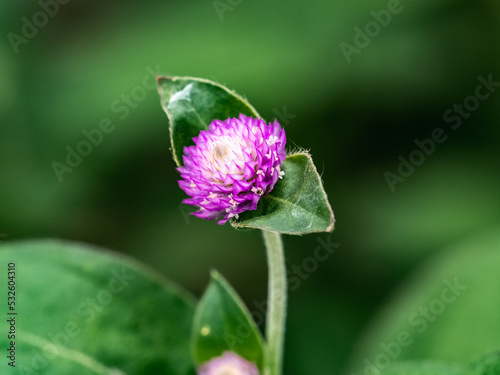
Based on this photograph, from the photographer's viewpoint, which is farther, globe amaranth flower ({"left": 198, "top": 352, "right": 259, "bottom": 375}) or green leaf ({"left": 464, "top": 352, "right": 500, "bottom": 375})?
globe amaranth flower ({"left": 198, "top": 352, "right": 259, "bottom": 375})

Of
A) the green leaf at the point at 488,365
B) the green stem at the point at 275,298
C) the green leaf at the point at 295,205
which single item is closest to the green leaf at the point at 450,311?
the green leaf at the point at 488,365

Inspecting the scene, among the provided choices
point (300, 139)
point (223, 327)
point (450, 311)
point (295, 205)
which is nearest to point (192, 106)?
point (295, 205)

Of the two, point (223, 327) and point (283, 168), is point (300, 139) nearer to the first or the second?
point (223, 327)

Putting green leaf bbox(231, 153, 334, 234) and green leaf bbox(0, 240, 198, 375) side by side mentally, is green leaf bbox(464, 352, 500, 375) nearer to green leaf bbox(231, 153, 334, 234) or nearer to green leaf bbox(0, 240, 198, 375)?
→ green leaf bbox(231, 153, 334, 234)

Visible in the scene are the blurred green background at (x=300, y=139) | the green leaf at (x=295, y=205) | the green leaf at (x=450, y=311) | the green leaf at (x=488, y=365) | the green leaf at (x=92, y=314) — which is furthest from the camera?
the blurred green background at (x=300, y=139)

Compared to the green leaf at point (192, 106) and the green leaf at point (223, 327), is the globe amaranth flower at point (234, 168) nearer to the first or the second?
the green leaf at point (192, 106)

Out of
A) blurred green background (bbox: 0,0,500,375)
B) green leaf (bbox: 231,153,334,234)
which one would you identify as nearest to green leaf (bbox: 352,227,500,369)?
blurred green background (bbox: 0,0,500,375)

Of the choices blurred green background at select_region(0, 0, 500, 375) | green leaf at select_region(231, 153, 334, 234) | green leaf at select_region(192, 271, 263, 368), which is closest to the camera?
green leaf at select_region(231, 153, 334, 234)
